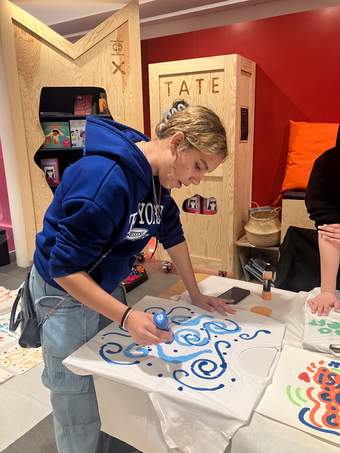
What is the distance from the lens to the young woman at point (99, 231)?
85 centimetres

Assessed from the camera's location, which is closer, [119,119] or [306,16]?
[306,16]

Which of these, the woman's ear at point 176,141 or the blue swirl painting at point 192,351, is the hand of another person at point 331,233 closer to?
the blue swirl painting at point 192,351

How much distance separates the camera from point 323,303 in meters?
1.14

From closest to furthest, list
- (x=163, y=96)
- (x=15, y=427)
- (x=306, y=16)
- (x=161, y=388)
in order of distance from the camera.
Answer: (x=161, y=388), (x=15, y=427), (x=306, y=16), (x=163, y=96)

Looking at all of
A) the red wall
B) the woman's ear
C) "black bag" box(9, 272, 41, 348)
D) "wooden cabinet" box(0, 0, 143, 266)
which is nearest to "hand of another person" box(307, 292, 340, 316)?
the woman's ear

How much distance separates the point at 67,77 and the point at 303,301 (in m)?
2.44

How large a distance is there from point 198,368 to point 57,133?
2.47 m

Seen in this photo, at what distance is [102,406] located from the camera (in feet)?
3.05

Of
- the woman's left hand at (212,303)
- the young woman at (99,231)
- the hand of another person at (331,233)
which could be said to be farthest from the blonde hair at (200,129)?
the hand of another person at (331,233)

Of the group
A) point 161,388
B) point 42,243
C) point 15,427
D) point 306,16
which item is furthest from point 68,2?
point 161,388

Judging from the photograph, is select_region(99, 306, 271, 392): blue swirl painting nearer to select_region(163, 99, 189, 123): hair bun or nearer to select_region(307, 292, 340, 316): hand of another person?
select_region(307, 292, 340, 316): hand of another person

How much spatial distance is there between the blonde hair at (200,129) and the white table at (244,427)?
1.71ft

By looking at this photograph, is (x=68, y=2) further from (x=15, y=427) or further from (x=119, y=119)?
(x=15, y=427)

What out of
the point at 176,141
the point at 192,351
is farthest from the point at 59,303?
the point at 176,141
